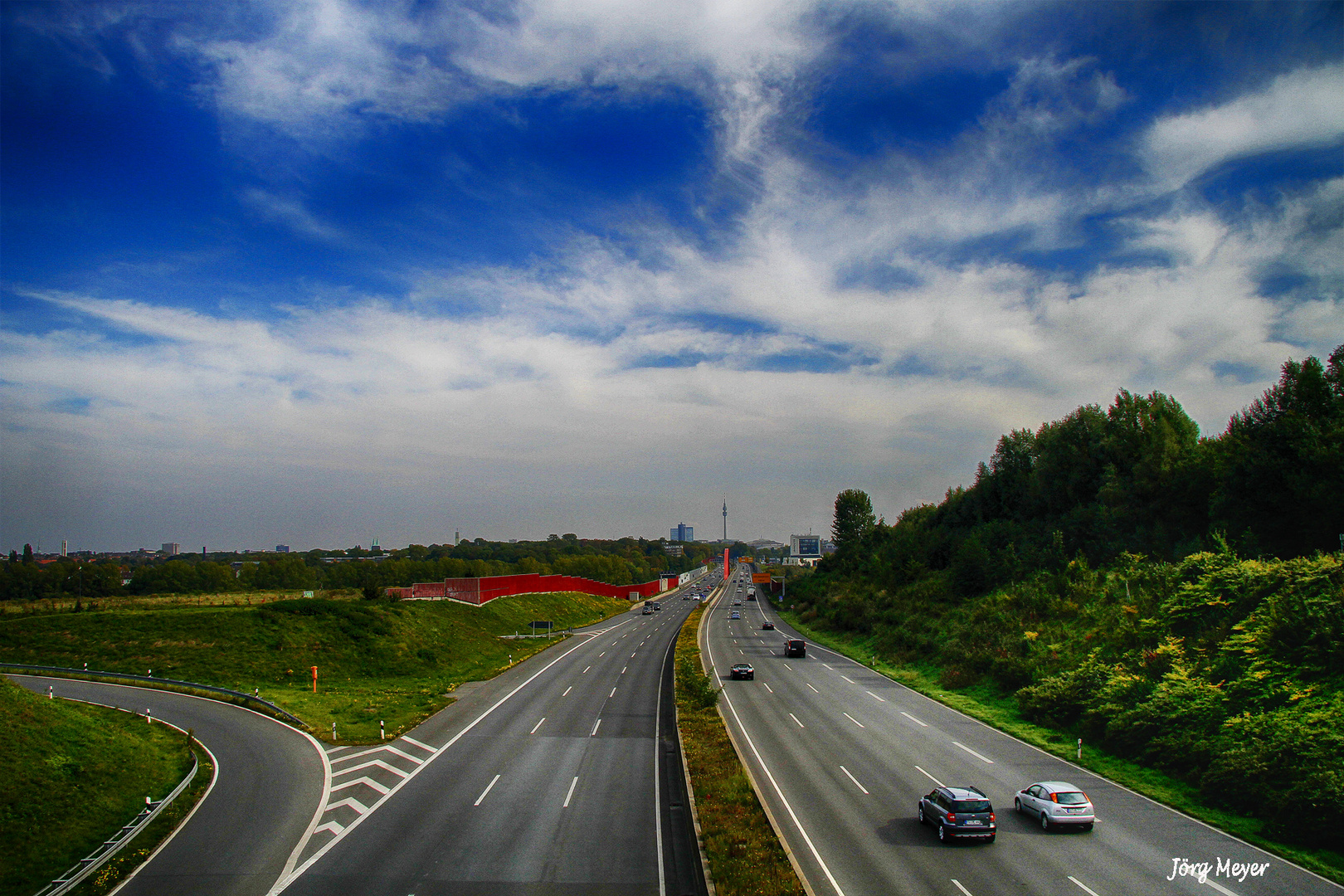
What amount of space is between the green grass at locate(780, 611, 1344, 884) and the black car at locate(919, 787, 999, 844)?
7668 mm

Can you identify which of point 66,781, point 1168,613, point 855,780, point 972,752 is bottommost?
point 972,752

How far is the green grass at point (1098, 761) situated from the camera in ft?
60.6

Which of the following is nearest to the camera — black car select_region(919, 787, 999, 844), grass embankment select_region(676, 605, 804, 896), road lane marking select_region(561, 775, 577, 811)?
grass embankment select_region(676, 605, 804, 896)

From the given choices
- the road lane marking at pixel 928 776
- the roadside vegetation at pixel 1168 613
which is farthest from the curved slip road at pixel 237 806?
the roadside vegetation at pixel 1168 613

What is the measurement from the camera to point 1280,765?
21094mm

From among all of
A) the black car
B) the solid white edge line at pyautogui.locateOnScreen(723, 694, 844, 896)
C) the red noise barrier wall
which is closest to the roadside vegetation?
the black car

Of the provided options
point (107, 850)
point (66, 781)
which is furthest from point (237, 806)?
point (66, 781)

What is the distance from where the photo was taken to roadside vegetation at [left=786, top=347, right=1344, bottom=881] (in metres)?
22.5

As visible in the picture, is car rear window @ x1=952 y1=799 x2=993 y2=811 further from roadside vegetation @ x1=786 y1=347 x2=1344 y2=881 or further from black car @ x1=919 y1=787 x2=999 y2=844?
→ roadside vegetation @ x1=786 y1=347 x2=1344 y2=881

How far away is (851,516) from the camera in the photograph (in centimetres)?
15138

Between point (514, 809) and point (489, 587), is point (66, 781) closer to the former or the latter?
point (514, 809)

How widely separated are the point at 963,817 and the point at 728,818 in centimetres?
656

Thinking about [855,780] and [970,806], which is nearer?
[970,806]

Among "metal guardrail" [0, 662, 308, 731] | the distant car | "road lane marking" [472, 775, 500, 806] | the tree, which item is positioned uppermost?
the tree
